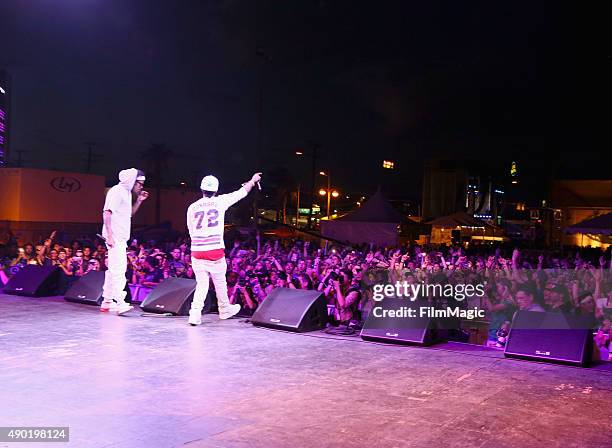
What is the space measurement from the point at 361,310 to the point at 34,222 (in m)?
24.8

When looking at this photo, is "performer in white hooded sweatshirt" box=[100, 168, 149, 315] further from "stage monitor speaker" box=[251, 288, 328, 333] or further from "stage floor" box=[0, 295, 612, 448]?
"stage monitor speaker" box=[251, 288, 328, 333]

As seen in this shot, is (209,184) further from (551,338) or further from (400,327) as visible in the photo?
(551,338)

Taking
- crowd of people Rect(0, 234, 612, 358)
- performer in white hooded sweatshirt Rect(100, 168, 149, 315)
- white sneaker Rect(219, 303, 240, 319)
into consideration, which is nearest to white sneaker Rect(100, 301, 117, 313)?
performer in white hooded sweatshirt Rect(100, 168, 149, 315)

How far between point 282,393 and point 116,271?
14.1 ft

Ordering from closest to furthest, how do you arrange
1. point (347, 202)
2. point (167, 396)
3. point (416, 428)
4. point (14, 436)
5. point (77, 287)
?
1. point (14, 436)
2. point (416, 428)
3. point (167, 396)
4. point (77, 287)
5. point (347, 202)

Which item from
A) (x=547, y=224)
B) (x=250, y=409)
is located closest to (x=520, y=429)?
(x=250, y=409)

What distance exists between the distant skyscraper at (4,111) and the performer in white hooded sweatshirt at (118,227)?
29901 millimetres

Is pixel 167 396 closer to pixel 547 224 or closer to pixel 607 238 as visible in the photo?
pixel 607 238

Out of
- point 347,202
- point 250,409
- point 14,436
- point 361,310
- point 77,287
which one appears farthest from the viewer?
point 347,202

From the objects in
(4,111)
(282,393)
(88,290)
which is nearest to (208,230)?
(88,290)

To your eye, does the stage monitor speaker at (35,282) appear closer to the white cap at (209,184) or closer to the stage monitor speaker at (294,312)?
the white cap at (209,184)

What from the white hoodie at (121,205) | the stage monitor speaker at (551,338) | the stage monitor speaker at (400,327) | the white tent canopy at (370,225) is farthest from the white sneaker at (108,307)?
the white tent canopy at (370,225)

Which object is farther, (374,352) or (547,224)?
(547,224)

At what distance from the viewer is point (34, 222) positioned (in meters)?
28.6
